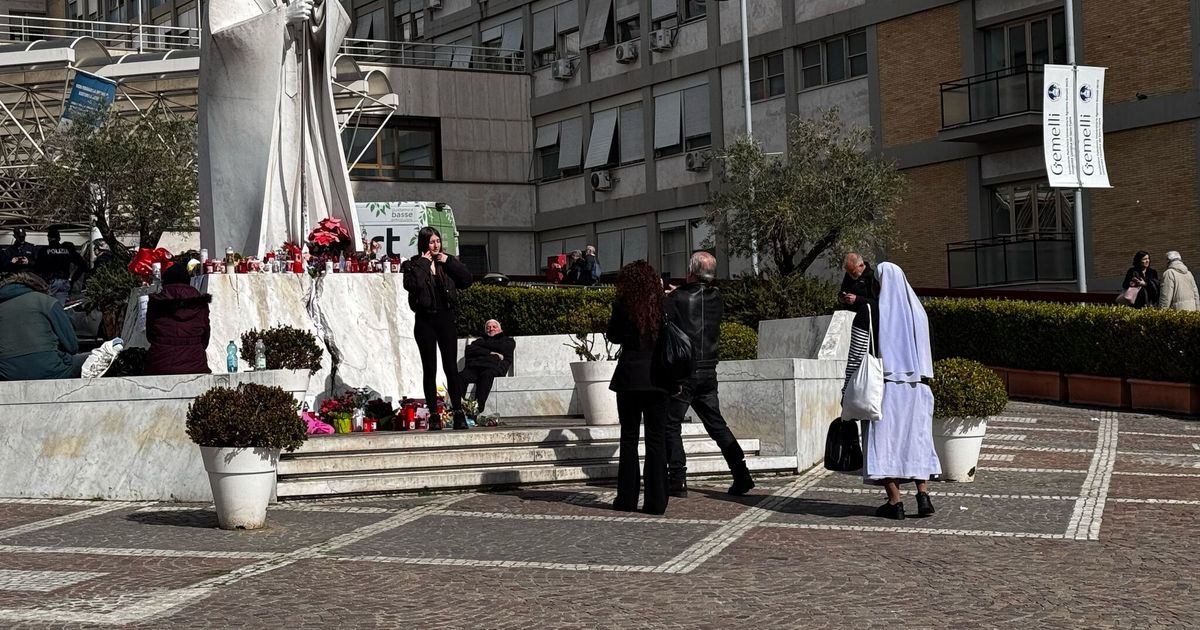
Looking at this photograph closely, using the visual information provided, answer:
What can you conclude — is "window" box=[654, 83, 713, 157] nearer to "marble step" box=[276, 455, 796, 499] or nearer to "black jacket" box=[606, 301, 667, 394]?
"marble step" box=[276, 455, 796, 499]

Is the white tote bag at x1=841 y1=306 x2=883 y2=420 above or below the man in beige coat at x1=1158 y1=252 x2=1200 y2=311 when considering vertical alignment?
below

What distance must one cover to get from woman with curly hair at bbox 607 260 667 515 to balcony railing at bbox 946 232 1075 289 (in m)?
20.1

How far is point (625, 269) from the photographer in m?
11.3

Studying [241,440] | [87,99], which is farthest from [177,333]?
[87,99]

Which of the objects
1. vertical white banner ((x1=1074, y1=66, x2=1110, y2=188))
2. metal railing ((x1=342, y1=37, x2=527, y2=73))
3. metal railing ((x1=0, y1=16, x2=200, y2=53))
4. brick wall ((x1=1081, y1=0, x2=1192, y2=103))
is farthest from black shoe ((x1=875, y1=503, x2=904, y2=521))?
metal railing ((x1=342, y1=37, x2=527, y2=73))

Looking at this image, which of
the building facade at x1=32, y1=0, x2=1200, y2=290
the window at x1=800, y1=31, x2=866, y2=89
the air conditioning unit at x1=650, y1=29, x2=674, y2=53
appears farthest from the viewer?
the air conditioning unit at x1=650, y1=29, x2=674, y2=53

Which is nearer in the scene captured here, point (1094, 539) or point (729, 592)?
point (729, 592)

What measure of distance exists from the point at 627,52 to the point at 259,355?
2917 cm

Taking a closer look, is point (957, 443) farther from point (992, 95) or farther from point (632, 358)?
point (992, 95)

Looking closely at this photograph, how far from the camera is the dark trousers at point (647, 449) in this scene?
1089 cm

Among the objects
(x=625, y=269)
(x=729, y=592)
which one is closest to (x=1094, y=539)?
(x=729, y=592)

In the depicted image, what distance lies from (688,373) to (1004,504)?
2.54m

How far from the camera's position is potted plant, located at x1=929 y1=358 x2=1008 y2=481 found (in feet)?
40.8

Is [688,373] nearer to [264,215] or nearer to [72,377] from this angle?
[72,377]
